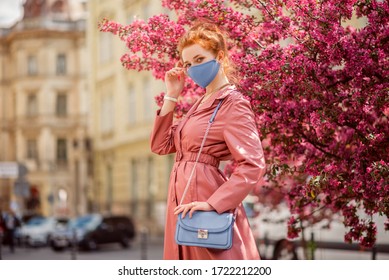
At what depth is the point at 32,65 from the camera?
4700cm

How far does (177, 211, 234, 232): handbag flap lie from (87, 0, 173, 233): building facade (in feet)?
72.9

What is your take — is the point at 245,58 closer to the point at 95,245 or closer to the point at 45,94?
the point at 95,245

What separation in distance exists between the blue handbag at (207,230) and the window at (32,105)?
40632 mm

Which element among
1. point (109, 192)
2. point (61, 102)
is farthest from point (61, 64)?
point (109, 192)

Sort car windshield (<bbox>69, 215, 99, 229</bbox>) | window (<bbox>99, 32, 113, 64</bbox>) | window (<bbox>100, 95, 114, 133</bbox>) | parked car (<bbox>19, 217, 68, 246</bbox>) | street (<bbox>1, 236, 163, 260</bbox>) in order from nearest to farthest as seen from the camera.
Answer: street (<bbox>1, 236, 163, 260</bbox>)
car windshield (<bbox>69, 215, 99, 229</bbox>)
parked car (<bbox>19, 217, 68, 246</bbox>)
window (<bbox>99, 32, 113, 64</bbox>)
window (<bbox>100, 95, 114, 133</bbox>)

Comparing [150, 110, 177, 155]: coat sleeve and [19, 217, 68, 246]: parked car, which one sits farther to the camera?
Result: [19, 217, 68, 246]: parked car

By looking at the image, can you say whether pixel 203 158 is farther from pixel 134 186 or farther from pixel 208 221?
pixel 134 186

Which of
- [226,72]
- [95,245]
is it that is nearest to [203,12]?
[226,72]

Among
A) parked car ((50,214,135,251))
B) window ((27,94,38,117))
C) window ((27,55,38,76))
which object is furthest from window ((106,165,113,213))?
window ((27,55,38,76))

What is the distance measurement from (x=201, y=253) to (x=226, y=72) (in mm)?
Result: 868

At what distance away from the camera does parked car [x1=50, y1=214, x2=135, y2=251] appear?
76.9 ft

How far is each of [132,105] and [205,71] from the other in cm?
Result: 2596

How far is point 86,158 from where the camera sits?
3500cm

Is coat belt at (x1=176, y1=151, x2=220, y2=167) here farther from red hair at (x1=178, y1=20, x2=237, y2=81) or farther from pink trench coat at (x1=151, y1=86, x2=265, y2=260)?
red hair at (x1=178, y1=20, x2=237, y2=81)
